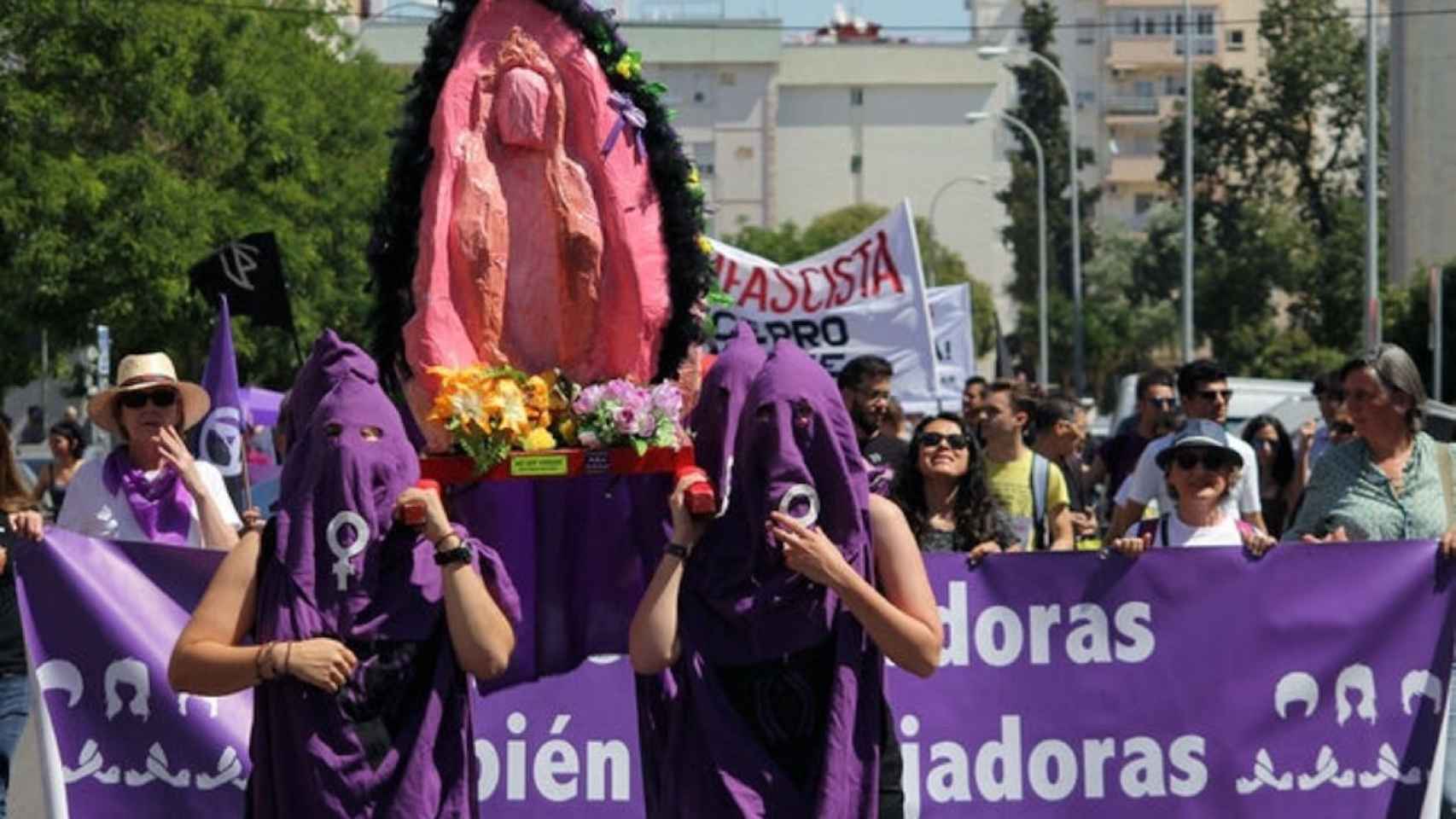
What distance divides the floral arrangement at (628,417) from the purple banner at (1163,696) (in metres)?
0.92

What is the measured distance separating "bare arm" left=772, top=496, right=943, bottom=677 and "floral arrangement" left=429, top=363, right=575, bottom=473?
2673 mm

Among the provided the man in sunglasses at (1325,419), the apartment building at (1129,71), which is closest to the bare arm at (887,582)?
the man in sunglasses at (1325,419)

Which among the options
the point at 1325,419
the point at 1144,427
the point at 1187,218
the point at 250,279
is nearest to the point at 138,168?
the point at 1187,218

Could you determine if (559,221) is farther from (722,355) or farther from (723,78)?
(723,78)

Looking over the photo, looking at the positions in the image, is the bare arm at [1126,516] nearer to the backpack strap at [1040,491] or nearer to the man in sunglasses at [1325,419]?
the backpack strap at [1040,491]

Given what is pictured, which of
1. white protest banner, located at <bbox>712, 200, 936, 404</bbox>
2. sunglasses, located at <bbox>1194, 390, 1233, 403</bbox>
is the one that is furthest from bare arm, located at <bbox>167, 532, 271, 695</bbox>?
white protest banner, located at <bbox>712, 200, 936, 404</bbox>

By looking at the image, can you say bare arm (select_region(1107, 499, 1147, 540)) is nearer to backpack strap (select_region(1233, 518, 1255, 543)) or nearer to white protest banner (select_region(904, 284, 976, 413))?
backpack strap (select_region(1233, 518, 1255, 543))

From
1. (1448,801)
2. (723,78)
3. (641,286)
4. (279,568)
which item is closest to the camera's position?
(279,568)

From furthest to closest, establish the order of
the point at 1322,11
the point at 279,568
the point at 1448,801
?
the point at 1322,11 < the point at 1448,801 < the point at 279,568

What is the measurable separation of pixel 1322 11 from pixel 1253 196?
605cm

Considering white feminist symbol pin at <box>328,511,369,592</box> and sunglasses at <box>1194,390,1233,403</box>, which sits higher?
white feminist symbol pin at <box>328,511,369,592</box>

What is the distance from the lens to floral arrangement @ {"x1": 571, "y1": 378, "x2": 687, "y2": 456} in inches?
356

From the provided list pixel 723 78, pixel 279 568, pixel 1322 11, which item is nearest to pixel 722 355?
pixel 279 568

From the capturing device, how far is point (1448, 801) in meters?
8.56
